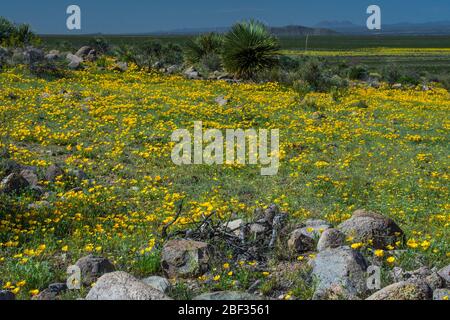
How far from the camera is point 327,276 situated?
4.68 m

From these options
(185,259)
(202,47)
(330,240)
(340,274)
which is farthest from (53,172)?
(202,47)

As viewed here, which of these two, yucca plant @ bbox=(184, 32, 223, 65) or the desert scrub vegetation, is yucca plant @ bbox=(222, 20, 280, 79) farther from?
the desert scrub vegetation

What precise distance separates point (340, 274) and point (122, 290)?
196 centimetres

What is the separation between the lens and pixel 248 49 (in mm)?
22125

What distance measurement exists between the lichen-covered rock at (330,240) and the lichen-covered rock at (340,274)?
18.6 inches

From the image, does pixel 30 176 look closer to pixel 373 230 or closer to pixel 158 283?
pixel 158 283

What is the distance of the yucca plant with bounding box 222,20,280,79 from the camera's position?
72.3ft

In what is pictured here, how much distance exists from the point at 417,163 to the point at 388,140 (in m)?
1.89

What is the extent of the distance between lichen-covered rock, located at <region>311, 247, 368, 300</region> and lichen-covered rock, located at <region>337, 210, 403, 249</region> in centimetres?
94

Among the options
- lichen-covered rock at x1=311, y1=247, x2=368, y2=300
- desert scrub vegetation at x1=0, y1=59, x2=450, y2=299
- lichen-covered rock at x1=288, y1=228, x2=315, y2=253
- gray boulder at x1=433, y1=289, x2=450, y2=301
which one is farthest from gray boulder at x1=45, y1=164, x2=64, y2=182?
gray boulder at x1=433, y1=289, x2=450, y2=301

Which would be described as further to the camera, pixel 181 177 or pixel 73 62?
pixel 73 62

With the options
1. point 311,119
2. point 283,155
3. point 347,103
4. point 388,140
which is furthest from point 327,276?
point 347,103

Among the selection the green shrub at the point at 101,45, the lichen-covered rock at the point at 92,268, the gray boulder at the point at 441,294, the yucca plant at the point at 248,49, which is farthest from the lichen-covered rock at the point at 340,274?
the green shrub at the point at 101,45
